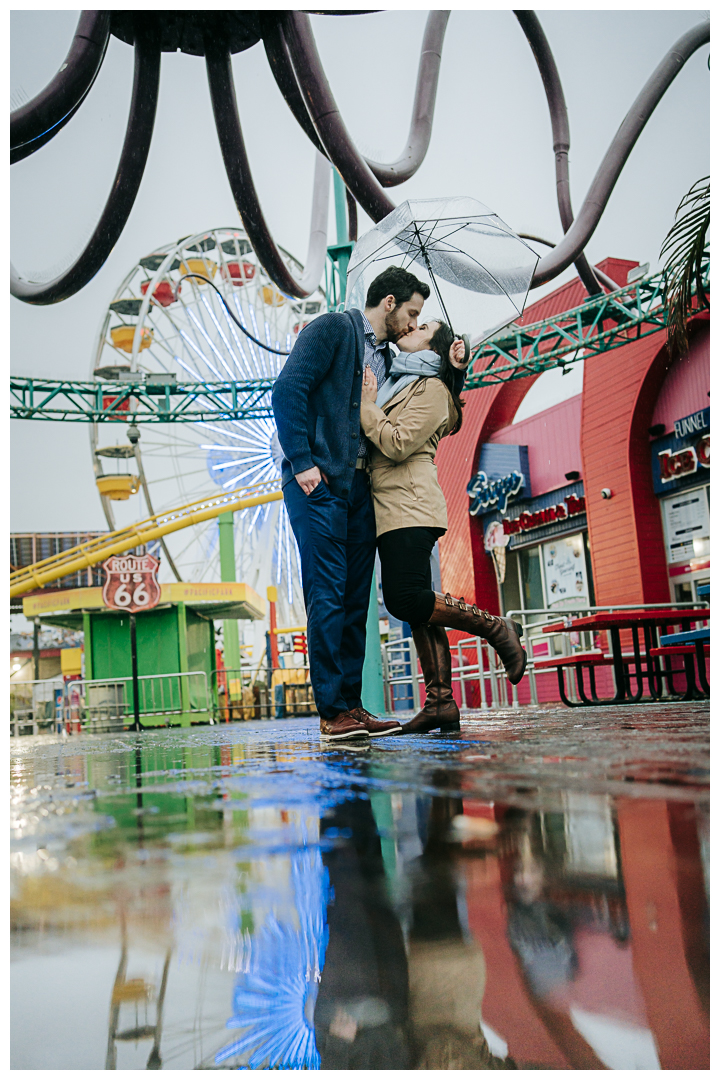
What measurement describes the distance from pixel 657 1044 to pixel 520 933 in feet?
0.59

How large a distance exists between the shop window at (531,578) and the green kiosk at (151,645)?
6098 mm

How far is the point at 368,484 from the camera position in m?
2.46

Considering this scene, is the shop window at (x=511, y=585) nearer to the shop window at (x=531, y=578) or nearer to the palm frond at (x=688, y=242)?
the shop window at (x=531, y=578)

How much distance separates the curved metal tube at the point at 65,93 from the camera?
5316 millimetres

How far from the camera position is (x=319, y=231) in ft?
36.7

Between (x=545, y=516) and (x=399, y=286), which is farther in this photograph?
(x=545, y=516)

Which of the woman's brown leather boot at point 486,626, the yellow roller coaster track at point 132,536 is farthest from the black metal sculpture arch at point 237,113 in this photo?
the yellow roller coaster track at point 132,536

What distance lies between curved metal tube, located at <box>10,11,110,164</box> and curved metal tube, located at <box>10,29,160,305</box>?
81 centimetres

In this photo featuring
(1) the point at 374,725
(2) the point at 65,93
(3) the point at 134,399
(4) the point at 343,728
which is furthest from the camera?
(3) the point at 134,399

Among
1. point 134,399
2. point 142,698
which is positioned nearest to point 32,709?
point 142,698

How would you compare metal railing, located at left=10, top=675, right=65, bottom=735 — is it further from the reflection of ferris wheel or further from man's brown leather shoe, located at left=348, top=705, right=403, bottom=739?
man's brown leather shoe, located at left=348, top=705, right=403, bottom=739

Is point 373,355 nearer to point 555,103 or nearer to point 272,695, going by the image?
point 555,103

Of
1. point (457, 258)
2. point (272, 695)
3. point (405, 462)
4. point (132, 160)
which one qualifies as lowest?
point (272, 695)

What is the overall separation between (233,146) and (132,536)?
13.9 meters
